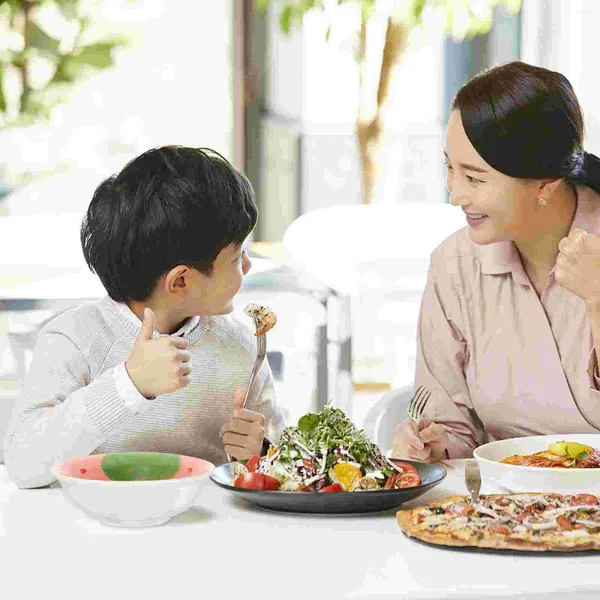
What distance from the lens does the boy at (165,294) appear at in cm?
160

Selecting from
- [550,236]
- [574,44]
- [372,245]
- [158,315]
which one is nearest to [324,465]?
[158,315]

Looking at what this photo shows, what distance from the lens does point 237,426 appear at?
1600mm

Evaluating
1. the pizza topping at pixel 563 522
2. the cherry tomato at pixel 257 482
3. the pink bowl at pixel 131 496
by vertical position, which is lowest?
the cherry tomato at pixel 257 482

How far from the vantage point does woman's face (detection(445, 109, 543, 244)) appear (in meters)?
1.76

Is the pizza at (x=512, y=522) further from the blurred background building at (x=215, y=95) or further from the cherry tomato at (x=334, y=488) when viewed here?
the blurred background building at (x=215, y=95)

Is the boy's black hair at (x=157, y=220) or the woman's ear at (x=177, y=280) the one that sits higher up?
the boy's black hair at (x=157, y=220)

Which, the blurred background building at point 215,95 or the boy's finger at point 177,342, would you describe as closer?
the boy's finger at point 177,342

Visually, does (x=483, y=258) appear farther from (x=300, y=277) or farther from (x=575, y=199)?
(x=300, y=277)

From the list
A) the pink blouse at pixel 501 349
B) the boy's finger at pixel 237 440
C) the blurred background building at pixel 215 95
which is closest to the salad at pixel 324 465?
the boy's finger at pixel 237 440

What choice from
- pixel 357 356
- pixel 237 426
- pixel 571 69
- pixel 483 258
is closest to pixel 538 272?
pixel 483 258

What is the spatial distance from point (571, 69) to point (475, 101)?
9.03 ft

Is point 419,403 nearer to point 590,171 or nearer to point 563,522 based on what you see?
point 590,171

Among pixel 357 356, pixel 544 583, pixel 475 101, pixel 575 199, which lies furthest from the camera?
pixel 357 356

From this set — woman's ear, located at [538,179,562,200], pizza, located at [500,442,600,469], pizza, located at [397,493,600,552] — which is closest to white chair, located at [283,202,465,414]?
woman's ear, located at [538,179,562,200]
